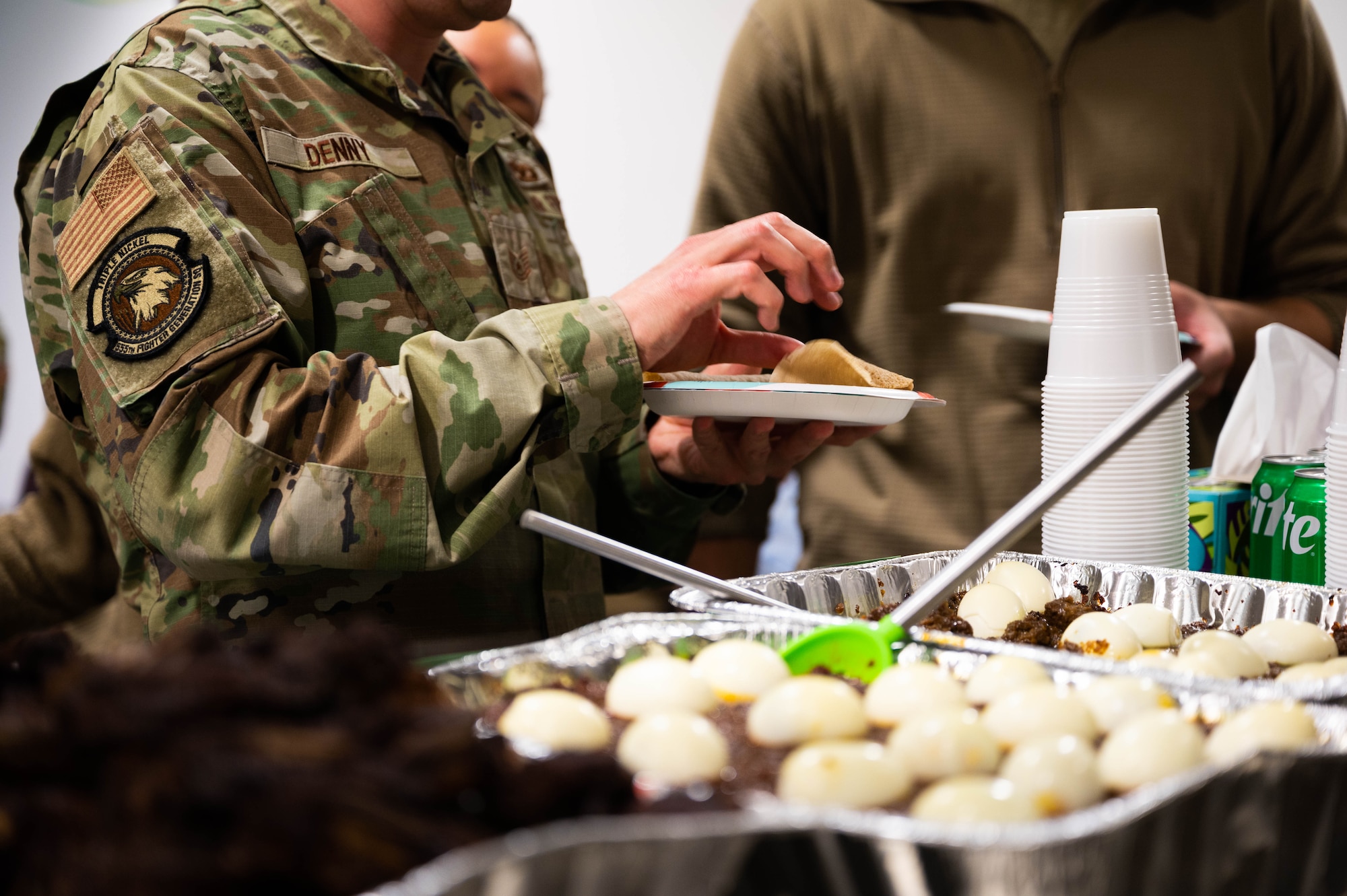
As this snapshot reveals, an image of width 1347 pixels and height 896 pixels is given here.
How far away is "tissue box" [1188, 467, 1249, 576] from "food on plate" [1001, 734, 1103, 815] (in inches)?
27.1

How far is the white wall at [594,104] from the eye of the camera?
3.66m

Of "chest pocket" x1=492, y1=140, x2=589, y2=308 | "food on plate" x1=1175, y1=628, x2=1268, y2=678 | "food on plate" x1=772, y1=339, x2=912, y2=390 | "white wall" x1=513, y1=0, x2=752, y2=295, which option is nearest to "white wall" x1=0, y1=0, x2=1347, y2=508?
"white wall" x1=513, y1=0, x2=752, y2=295

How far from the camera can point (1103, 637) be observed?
854 millimetres

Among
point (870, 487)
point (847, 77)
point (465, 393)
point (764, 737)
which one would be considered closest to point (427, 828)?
point (764, 737)

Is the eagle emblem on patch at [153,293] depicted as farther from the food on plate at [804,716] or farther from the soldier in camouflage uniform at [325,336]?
the food on plate at [804,716]

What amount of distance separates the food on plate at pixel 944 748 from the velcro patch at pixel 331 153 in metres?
0.86

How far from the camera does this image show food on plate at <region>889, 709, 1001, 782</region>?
21.8 inches

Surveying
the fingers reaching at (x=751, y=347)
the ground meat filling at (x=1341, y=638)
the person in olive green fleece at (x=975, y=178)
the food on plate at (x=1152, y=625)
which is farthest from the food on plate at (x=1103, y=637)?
the person in olive green fleece at (x=975, y=178)

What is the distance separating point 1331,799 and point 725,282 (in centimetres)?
71

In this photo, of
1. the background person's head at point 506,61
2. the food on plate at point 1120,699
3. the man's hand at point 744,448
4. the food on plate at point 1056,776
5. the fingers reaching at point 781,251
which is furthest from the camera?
the background person's head at point 506,61

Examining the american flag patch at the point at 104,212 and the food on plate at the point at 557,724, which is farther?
the american flag patch at the point at 104,212

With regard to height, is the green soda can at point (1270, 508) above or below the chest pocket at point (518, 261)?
below

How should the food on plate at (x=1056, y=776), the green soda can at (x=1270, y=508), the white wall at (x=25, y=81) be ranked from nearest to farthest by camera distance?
the food on plate at (x=1056, y=776) → the green soda can at (x=1270, y=508) → the white wall at (x=25, y=81)

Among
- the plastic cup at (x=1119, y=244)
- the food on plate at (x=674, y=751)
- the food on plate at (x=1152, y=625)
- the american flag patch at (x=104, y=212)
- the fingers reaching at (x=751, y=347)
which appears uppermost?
the american flag patch at (x=104, y=212)
